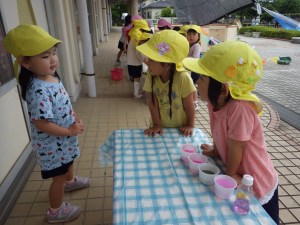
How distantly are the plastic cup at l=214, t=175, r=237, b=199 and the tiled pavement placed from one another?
1345 mm

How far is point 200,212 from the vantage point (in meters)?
1.08

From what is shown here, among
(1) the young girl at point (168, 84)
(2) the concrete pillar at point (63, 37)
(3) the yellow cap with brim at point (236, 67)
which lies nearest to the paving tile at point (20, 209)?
(1) the young girl at point (168, 84)

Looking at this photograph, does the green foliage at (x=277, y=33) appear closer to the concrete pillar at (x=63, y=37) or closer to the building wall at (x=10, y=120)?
the concrete pillar at (x=63, y=37)

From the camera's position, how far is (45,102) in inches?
62.2

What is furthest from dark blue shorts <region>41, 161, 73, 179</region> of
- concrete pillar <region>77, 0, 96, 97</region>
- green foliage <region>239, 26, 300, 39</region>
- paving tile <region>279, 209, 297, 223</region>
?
green foliage <region>239, 26, 300, 39</region>

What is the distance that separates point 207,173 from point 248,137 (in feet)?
0.97

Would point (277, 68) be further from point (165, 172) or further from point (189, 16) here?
point (165, 172)

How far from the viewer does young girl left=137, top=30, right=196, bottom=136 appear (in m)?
1.73

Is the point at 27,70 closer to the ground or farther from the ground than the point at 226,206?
farther from the ground

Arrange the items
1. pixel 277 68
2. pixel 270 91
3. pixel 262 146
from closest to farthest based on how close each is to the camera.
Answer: pixel 262 146 < pixel 270 91 < pixel 277 68

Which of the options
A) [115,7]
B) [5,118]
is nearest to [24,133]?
[5,118]

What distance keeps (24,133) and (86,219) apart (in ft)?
4.18

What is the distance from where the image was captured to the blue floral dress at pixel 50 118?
1.57 metres

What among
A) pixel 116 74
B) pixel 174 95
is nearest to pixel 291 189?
pixel 174 95
